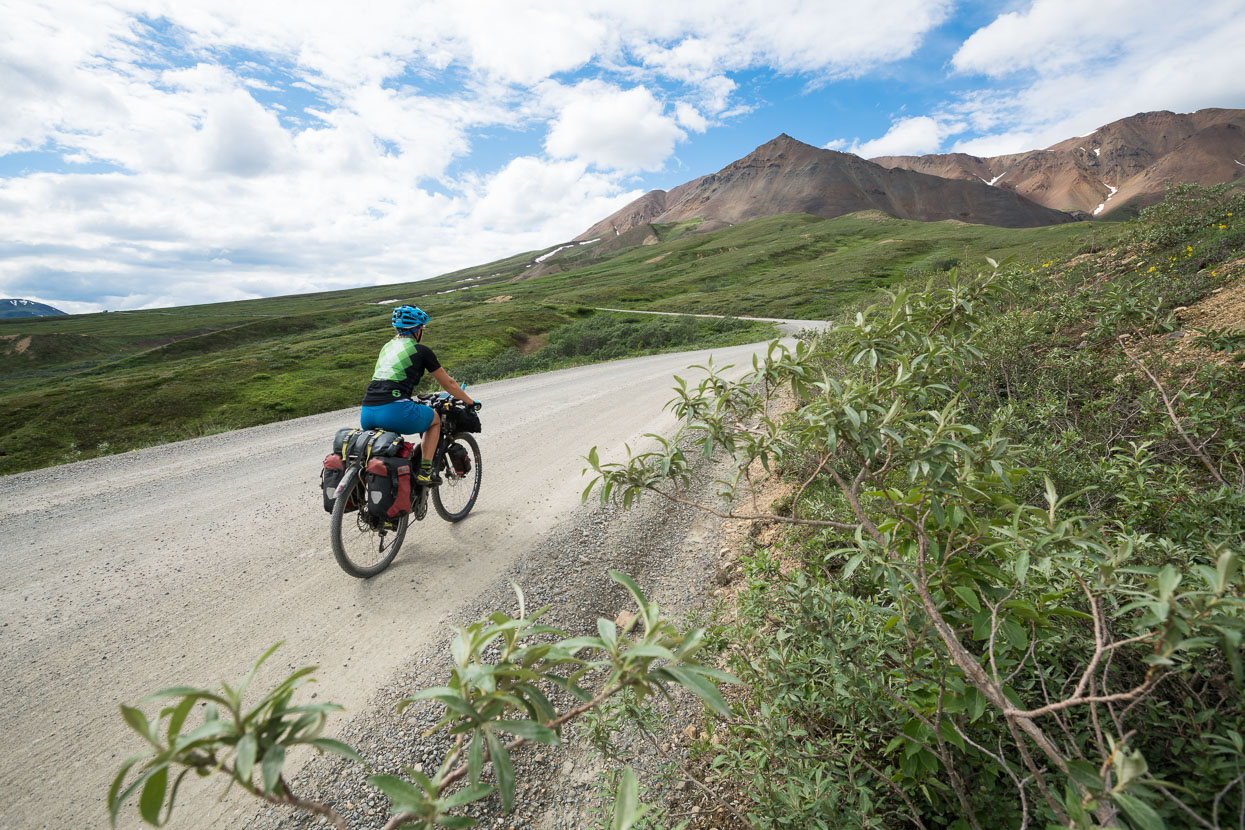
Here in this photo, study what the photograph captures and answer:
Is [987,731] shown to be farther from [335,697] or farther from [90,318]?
[90,318]

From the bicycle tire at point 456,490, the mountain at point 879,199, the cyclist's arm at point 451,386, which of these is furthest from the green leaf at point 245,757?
the mountain at point 879,199

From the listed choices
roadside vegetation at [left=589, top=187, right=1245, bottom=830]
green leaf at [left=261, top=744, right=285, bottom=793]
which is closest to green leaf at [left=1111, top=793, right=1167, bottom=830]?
roadside vegetation at [left=589, top=187, right=1245, bottom=830]

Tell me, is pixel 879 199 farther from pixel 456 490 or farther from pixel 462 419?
pixel 456 490

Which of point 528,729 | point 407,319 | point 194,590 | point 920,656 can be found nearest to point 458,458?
point 407,319

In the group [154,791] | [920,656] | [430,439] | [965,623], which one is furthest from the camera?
[430,439]

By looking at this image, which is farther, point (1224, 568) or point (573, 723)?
point (573, 723)

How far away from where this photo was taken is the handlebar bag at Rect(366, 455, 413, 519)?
16.5 feet

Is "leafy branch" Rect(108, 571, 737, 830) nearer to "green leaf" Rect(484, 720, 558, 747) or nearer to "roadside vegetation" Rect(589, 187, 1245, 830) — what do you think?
"green leaf" Rect(484, 720, 558, 747)

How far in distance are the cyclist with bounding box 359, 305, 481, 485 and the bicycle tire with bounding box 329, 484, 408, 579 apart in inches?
25.0

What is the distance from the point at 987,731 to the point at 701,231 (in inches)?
6821

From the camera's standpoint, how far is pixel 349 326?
192ft

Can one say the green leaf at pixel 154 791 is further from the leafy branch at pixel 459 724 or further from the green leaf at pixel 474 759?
the green leaf at pixel 474 759

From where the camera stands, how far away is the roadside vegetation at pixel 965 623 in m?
1.56

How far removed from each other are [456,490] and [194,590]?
9.01 ft
